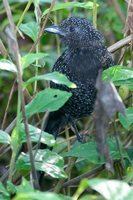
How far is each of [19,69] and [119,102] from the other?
31 centimetres

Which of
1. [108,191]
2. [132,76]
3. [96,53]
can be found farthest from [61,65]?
[108,191]

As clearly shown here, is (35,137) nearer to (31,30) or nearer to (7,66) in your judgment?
(7,66)

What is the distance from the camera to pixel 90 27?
302cm

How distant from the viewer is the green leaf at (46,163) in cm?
195

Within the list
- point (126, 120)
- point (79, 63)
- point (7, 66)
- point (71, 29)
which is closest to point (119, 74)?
point (126, 120)

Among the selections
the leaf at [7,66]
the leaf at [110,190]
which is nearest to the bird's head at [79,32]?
the leaf at [7,66]

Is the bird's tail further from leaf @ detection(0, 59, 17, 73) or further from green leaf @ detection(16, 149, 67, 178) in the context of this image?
leaf @ detection(0, 59, 17, 73)

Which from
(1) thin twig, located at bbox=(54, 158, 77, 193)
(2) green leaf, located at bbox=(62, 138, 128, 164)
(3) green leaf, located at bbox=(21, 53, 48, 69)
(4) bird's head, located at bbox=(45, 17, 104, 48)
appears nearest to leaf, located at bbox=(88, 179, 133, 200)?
(3) green leaf, located at bbox=(21, 53, 48, 69)

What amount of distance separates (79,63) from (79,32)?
0.56ft

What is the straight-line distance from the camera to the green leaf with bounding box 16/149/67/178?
195 centimetres

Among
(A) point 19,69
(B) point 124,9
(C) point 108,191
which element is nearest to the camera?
(C) point 108,191

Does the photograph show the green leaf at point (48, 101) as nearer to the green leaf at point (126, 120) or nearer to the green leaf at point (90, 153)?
the green leaf at point (126, 120)

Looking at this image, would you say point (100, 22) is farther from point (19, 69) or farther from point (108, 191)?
point (108, 191)

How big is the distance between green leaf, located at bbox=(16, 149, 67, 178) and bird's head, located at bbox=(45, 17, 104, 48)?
1.12 m
